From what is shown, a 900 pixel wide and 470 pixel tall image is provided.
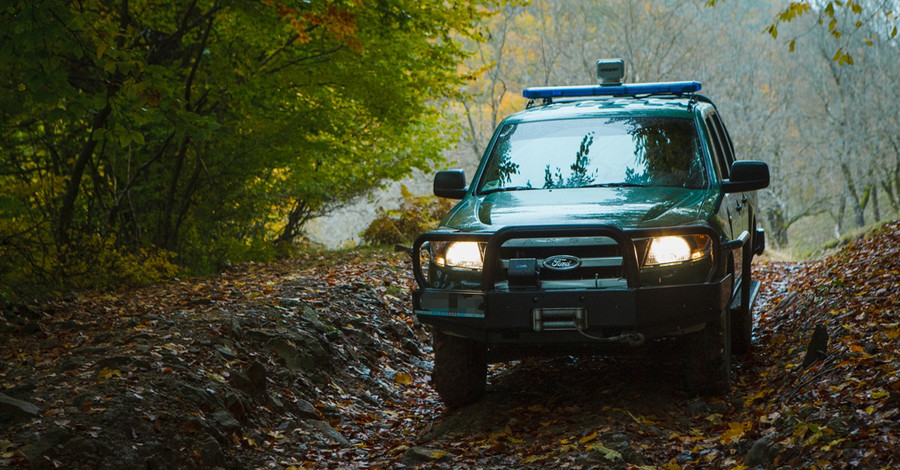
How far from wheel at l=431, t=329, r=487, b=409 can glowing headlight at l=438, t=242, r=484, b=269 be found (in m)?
0.56

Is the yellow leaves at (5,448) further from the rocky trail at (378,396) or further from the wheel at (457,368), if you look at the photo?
the wheel at (457,368)

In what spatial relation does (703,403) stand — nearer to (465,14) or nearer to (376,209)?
(465,14)

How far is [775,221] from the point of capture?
3806 centimetres

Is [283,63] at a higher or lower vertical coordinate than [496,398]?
higher

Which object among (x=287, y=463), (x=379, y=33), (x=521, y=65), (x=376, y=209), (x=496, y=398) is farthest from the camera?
(x=521, y=65)

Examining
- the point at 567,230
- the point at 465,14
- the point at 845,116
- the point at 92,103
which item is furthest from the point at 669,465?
the point at 845,116

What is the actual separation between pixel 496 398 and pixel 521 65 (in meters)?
24.5

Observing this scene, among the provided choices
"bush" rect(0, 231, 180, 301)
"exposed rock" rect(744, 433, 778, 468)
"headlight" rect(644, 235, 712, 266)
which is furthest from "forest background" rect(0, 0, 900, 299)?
"exposed rock" rect(744, 433, 778, 468)

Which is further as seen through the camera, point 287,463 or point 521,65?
point 521,65

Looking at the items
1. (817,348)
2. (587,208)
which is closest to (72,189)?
(587,208)

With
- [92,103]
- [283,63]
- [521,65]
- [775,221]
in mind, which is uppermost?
[521,65]

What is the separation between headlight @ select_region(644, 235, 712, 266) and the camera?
5160mm

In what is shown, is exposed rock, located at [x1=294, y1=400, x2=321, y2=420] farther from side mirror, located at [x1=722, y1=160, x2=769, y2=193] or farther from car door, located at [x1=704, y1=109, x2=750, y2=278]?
side mirror, located at [x1=722, y1=160, x2=769, y2=193]

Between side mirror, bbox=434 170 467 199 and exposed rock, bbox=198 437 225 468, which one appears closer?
exposed rock, bbox=198 437 225 468
